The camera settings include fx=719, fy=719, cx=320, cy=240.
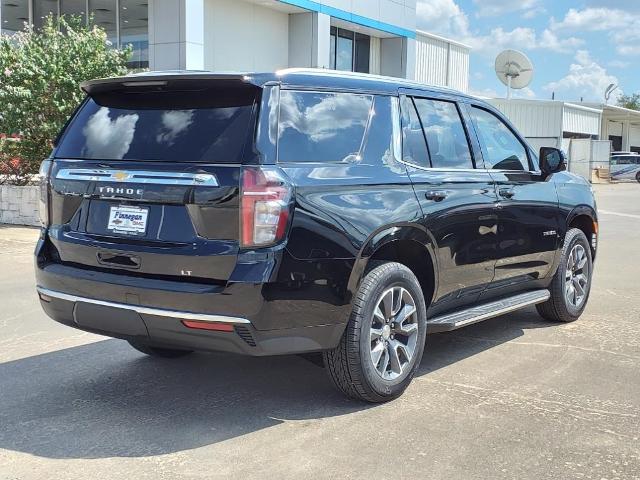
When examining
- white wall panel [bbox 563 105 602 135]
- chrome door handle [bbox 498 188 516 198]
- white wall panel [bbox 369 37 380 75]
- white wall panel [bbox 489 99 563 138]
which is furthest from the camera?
white wall panel [bbox 563 105 602 135]

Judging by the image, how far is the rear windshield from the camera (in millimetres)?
3859

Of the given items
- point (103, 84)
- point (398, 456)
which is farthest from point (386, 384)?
point (103, 84)

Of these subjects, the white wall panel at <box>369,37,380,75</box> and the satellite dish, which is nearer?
the white wall panel at <box>369,37,380,75</box>

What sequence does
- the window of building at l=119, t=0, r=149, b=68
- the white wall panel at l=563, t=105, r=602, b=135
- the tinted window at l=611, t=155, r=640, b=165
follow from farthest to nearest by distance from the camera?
the tinted window at l=611, t=155, r=640, b=165 → the white wall panel at l=563, t=105, r=602, b=135 → the window of building at l=119, t=0, r=149, b=68

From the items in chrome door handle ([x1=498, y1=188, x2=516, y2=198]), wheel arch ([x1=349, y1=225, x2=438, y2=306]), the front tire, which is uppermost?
chrome door handle ([x1=498, y1=188, x2=516, y2=198])

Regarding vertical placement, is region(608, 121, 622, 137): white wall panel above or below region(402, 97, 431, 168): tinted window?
above

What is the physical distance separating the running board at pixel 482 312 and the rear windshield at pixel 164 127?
1.87 meters

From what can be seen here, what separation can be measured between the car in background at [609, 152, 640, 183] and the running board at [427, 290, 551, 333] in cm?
3646

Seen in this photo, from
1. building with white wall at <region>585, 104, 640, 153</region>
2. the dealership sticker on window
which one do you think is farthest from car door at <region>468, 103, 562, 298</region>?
building with white wall at <region>585, 104, 640, 153</region>

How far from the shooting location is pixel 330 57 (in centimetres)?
2562

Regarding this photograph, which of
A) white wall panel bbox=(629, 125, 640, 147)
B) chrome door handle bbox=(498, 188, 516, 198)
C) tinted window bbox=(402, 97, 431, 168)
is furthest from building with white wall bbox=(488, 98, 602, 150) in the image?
tinted window bbox=(402, 97, 431, 168)

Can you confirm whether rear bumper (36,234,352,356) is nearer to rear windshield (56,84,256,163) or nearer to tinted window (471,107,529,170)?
rear windshield (56,84,256,163)

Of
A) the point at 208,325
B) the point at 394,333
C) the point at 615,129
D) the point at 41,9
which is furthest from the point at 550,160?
the point at 615,129

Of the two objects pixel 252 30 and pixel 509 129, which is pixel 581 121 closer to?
pixel 252 30
